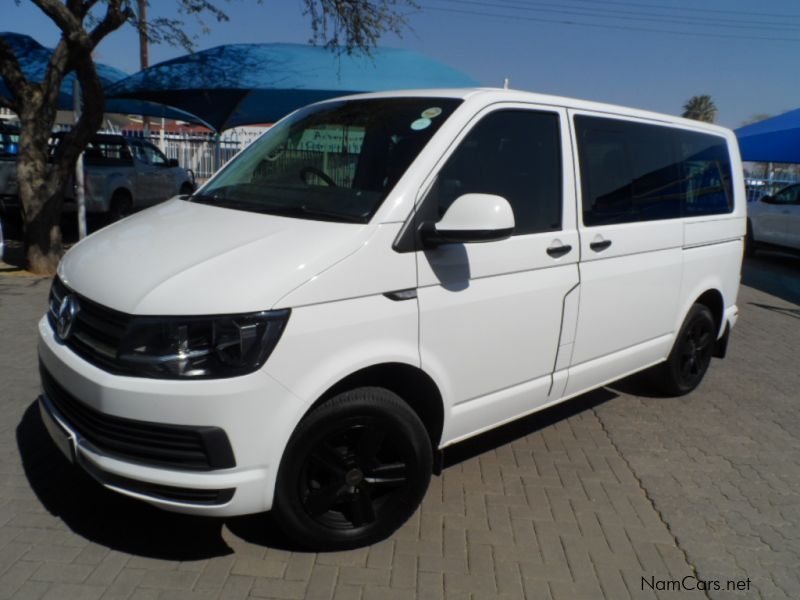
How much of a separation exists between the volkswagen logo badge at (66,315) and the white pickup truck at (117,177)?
8.82 m

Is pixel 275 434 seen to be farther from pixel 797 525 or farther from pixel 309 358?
pixel 797 525

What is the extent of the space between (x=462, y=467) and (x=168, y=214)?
2144mm

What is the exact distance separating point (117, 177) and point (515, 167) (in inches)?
444

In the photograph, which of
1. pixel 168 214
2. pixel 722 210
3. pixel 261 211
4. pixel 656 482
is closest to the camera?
pixel 261 211

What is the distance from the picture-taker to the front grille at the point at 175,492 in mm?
2561

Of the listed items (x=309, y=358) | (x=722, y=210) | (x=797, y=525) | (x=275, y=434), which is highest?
(x=722, y=210)

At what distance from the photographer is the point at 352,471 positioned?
294 centimetres

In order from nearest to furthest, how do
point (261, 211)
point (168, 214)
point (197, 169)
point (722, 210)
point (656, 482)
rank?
point (261, 211), point (168, 214), point (656, 482), point (722, 210), point (197, 169)

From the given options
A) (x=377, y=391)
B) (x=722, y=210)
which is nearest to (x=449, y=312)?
(x=377, y=391)

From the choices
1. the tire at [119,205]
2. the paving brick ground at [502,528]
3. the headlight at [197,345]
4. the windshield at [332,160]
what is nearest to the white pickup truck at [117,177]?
the tire at [119,205]

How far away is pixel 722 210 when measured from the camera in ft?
16.8

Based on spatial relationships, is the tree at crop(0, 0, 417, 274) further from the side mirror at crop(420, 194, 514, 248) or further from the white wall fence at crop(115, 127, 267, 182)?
the white wall fence at crop(115, 127, 267, 182)

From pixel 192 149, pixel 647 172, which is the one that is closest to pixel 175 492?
pixel 647 172

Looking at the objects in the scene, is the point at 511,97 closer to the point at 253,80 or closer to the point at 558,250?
the point at 558,250
